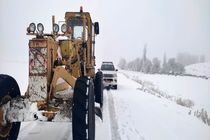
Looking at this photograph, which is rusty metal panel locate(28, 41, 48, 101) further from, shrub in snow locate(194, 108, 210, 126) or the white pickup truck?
the white pickup truck

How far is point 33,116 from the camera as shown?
270 cm

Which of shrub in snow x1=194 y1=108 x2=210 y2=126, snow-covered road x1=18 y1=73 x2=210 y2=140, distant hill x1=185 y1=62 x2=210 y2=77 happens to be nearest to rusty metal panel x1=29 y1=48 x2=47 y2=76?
snow-covered road x1=18 y1=73 x2=210 y2=140

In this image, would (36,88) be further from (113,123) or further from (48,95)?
(113,123)

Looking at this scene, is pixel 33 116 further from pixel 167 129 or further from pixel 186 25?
pixel 186 25

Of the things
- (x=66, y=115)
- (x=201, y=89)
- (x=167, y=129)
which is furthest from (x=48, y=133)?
(x=201, y=89)

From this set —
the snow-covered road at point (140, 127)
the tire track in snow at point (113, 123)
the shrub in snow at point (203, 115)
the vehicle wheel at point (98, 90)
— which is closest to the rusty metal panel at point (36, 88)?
the snow-covered road at point (140, 127)

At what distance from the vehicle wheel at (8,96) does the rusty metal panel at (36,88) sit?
0.64ft

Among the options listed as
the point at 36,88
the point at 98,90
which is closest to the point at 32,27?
the point at 36,88

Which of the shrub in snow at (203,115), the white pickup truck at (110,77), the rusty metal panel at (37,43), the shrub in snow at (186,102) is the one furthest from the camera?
the white pickup truck at (110,77)

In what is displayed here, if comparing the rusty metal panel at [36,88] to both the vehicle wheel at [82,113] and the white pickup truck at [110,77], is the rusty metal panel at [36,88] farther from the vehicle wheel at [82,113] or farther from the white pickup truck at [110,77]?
the white pickup truck at [110,77]

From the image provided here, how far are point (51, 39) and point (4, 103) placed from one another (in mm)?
576

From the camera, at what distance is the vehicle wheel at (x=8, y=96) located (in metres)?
2.75

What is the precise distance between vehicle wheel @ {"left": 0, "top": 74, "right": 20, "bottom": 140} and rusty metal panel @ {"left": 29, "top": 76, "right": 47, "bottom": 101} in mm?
195

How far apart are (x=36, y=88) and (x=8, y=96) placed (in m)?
0.25
